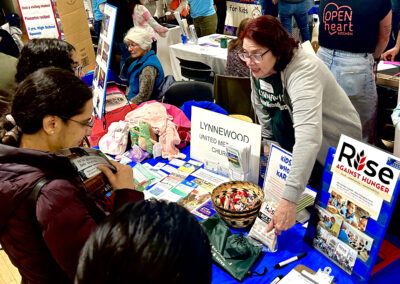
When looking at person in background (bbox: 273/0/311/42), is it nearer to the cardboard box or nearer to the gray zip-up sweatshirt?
the cardboard box

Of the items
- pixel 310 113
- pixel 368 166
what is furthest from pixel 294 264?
pixel 310 113

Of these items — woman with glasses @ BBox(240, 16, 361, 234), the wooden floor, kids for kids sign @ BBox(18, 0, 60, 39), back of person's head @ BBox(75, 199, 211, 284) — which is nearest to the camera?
back of person's head @ BBox(75, 199, 211, 284)

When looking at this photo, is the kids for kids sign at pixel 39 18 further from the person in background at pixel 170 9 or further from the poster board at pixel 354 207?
the poster board at pixel 354 207

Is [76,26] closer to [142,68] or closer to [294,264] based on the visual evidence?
[142,68]

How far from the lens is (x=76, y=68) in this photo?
2.29 m

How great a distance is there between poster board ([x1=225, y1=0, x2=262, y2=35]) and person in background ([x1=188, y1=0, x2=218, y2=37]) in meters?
0.53

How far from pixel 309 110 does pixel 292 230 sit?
22.3 inches

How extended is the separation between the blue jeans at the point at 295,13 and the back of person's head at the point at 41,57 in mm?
3805

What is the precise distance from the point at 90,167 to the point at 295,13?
14.8ft

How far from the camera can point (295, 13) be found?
510cm

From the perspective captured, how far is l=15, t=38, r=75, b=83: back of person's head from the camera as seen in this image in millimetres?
2084

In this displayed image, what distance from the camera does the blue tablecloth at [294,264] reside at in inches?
54.4

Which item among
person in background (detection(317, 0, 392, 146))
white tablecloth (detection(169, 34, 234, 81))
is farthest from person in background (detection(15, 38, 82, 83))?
white tablecloth (detection(169, 34, 234, 81))

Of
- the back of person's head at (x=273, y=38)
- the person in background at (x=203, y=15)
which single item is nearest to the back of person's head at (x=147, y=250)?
the back of person's head at (x=273, y=38)
